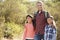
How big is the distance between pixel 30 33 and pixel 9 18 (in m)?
14.3

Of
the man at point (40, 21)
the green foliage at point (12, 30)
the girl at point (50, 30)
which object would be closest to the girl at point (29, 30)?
the man at point (40, 21)

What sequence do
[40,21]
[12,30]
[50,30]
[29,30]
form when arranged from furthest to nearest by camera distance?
[12,30]
[29,30]
[40,21]
[50,30]

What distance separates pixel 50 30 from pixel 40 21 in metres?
0.47

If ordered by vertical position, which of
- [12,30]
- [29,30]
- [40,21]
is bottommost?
[12,30]

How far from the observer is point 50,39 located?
603 cm

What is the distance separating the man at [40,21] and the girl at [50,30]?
26 centimetres

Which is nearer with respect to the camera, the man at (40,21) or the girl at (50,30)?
the girl at (50,30)

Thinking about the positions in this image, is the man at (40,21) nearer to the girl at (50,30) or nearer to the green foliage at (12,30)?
the girl at (50,30)

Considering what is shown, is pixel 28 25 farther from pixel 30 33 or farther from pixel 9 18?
pixel 9 18

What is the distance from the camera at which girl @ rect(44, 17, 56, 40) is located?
599 centimetres

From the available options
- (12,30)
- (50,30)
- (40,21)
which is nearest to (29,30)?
(40,21)

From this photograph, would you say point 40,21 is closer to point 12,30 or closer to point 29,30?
point 29,30

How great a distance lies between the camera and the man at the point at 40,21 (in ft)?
20.9

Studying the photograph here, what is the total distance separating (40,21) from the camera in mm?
6414
